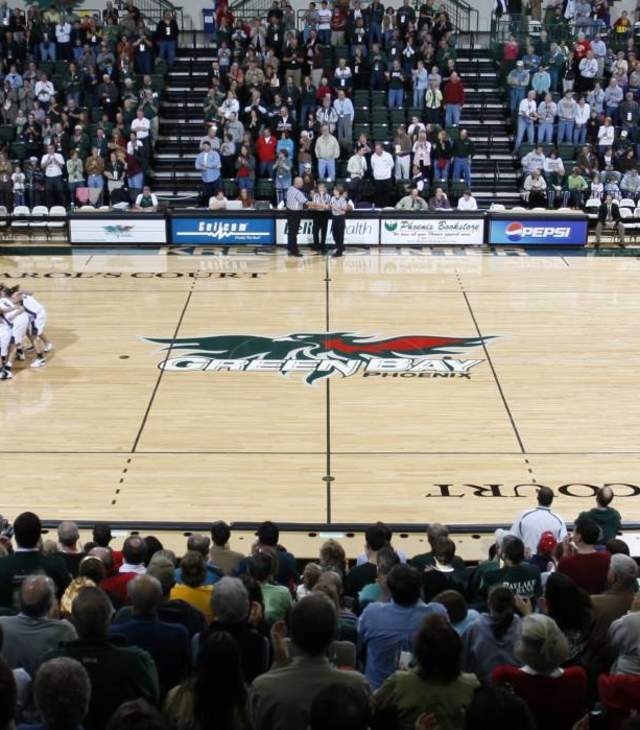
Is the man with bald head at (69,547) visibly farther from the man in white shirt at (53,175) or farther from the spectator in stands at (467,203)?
the man in white shirt at (53,175)

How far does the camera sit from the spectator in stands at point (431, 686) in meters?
5.30

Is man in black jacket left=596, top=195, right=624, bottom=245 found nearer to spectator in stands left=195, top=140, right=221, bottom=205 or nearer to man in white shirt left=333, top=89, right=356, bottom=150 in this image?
man in white shirt left=333, top=89, right=356, bottom=150

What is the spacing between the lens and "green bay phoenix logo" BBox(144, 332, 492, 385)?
18594mm

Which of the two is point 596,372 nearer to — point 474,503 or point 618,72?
point 474,503

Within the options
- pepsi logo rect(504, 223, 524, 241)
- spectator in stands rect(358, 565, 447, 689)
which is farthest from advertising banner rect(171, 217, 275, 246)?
spectator in stands rect(358, 565, 447, 689)

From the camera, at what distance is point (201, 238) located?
2878 cm

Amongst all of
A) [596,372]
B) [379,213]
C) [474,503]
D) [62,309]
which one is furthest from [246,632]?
[379,213]

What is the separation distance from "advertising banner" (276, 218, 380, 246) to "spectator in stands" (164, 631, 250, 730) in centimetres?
2335

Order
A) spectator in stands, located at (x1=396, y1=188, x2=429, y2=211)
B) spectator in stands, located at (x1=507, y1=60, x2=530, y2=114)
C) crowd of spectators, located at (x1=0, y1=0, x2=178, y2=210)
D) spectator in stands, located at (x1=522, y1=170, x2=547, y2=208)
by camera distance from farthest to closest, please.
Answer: spectator in stands, located at (x1=507, y1=60, x2=530, y2=114)
crowd of spectators, located at (x1=0, y1=0, x2=178, y2=210)
spectator in stands, located at (x1=522, y1=170, x2=547, y2=208)
spectator in stands, located at (x1=396, y1=188, x2=429, y2=211)

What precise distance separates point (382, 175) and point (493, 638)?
25.2m

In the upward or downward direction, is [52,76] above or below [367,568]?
above

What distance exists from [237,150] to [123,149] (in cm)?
323

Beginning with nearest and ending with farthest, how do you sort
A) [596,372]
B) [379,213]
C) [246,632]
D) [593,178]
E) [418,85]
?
[246,632], [596,372], [379,213], [593,178], [418,85]

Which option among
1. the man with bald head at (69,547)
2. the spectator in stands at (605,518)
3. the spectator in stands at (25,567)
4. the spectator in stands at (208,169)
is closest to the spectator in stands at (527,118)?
the spectator in stands at (208,169)
